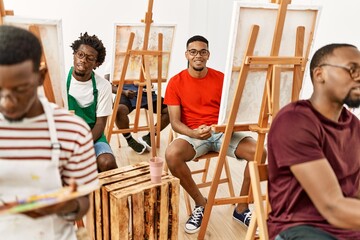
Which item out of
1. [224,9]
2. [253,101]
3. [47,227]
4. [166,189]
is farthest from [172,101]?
[224,9]

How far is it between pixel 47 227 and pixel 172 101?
61.5 inches

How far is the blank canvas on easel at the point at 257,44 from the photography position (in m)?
1.90

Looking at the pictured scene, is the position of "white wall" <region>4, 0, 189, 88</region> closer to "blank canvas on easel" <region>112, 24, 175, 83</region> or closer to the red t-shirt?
"blank canvas on easel" <region>112, 24, 175, 83</region>

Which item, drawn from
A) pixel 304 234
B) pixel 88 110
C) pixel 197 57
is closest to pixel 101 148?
pixel 88 110

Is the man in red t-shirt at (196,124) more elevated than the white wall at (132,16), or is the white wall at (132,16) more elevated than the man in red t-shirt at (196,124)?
the white wall at (132,16)

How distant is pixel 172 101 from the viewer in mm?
2510

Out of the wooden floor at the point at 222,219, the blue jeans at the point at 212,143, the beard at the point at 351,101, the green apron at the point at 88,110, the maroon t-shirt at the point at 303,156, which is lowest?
the wooden floor at the point at 222,219

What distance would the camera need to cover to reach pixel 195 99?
8.25 ft

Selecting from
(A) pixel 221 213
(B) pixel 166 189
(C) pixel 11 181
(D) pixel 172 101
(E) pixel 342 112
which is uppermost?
(E) pixel 342 112

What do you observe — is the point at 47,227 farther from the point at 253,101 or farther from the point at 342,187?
the point at 253,101

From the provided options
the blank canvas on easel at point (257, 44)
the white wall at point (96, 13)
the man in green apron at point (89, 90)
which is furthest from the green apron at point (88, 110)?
the white wall at point (96, 13)

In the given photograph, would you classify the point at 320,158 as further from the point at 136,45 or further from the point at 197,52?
the point at 136,45

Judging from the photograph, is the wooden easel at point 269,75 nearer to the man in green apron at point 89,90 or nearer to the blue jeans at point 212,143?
the blue jeans at point 212,143

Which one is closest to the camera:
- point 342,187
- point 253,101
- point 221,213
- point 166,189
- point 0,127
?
point 0,127
